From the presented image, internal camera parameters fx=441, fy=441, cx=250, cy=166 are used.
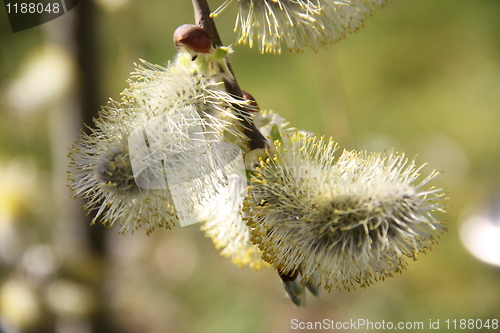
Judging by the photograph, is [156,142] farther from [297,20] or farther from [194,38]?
[297,20]

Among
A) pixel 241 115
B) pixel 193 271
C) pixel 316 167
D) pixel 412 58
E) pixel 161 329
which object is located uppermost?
pixel 241 115

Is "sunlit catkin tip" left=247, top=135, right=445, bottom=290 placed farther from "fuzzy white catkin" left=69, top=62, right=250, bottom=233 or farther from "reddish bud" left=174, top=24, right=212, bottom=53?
"reddish bud" left=174, top=24, right=212, bottom=53

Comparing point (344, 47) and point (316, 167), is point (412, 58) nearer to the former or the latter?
point (344, 47)

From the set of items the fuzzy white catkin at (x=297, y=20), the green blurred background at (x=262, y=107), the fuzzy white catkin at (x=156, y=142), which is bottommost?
the green blurred background at (x=262, y=107)

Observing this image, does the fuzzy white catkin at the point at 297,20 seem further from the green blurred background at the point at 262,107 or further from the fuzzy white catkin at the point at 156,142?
the green blurred background at the point at 262,107

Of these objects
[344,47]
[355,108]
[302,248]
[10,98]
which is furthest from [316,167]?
[344,47]

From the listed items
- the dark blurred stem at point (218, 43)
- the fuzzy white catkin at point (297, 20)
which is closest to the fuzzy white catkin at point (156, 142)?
the dark blurred stem at point (218, 43)
